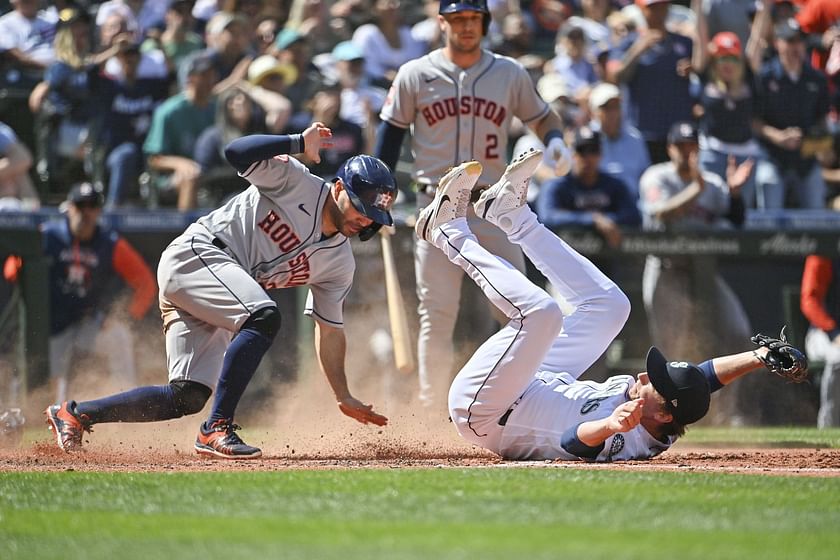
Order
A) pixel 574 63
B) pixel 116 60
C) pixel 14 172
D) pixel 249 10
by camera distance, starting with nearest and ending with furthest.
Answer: pixel 14 172, pixel 116 60, pixel 574 63, pixel 249 10

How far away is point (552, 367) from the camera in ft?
21.6

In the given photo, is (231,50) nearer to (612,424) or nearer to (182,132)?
(182,132)

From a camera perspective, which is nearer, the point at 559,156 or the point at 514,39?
the point at 559,156

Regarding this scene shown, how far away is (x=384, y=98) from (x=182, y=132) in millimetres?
1893

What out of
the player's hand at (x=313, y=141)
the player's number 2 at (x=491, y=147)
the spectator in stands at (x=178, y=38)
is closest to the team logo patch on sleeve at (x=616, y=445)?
the player's hand at (x=313, y=141)

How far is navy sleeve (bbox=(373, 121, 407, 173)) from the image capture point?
801cm

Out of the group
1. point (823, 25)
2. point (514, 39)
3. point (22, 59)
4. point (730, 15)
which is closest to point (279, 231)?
point (22, 59)

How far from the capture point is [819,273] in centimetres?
1026

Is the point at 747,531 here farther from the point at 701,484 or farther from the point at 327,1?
the point at 327,1

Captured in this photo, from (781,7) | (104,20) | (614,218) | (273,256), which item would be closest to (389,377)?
(614,218)

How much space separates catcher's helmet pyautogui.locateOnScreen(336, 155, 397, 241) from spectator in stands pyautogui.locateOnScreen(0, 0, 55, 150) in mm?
6145

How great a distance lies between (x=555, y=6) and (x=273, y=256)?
8.11 m

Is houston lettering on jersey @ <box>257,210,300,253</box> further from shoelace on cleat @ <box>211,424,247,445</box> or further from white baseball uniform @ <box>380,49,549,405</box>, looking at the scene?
white baseball uniform @ <box>380,49,549,405</box>

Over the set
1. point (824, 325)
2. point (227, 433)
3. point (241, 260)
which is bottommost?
point (824, 325)
